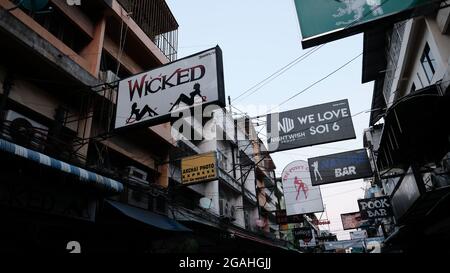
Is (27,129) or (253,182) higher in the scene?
(253,182)

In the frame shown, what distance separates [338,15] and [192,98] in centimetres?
409

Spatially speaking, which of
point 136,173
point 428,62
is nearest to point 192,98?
point 136,173

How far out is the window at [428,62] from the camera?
1020 cm

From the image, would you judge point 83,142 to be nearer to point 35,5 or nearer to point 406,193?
point 35,5

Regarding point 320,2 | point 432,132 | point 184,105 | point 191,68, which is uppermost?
point 320,2

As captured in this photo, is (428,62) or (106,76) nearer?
(428,62)

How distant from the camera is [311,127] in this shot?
12.1 metres

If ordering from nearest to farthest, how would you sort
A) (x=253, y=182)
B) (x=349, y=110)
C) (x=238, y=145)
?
1. (x=349, y=110)
2. (x=238, y=145)
3. (x=253, y=182)

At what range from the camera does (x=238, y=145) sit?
89.6 ft

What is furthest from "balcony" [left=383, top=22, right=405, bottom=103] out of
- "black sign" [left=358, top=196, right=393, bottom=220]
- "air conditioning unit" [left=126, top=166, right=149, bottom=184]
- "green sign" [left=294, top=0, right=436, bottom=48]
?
"air conditioning unit" [left=126, top=166, right=149, bottom=184]

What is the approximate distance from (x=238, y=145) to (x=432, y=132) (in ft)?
64.7
